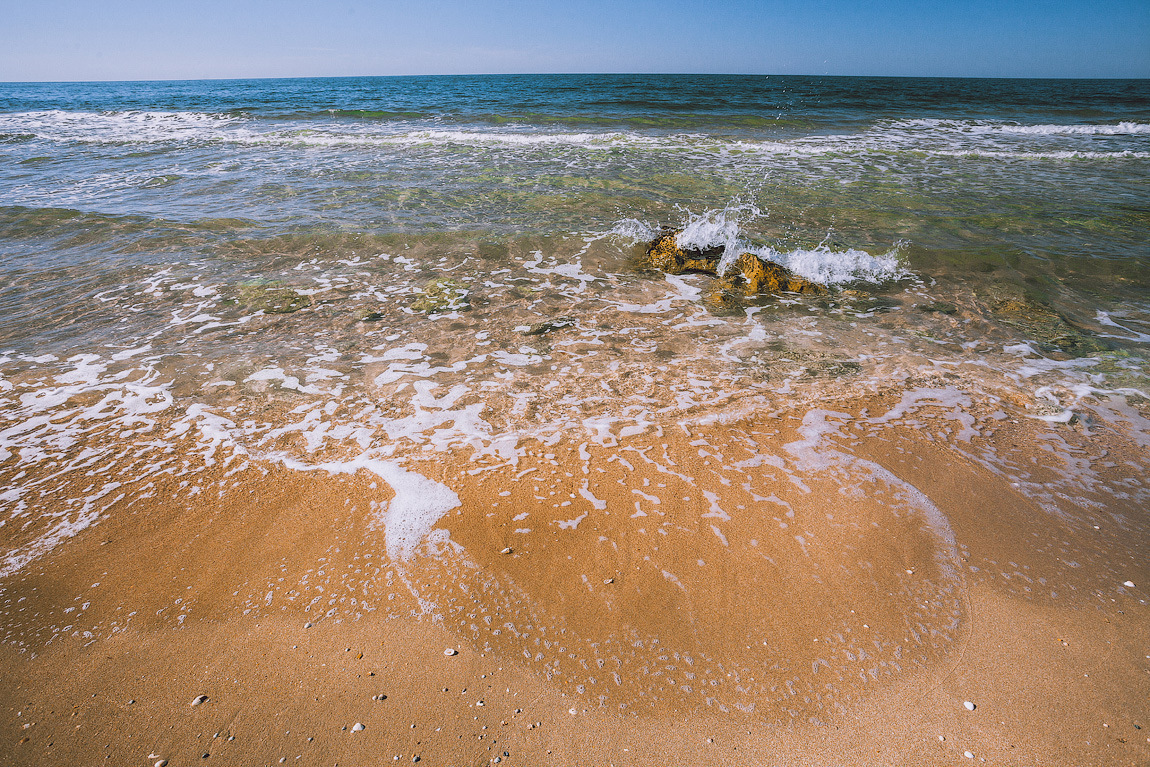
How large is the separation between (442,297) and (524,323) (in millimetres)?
1189

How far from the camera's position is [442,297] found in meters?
5.84

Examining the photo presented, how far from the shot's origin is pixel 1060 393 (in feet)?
13.4

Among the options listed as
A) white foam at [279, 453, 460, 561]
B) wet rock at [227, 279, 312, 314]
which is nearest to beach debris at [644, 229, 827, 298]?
white foam at [279, 453, 460, 561]

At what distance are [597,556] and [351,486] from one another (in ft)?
5.07

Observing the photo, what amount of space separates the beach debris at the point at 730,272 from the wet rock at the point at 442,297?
2409 millimetres

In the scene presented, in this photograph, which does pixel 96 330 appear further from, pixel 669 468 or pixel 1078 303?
pixel 1078 303

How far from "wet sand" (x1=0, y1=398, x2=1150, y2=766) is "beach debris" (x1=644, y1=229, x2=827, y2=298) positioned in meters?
2.94

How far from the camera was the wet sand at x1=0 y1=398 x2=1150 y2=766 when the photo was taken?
1988 mm

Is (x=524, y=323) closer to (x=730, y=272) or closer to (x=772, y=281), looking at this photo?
(x=730, y=272)

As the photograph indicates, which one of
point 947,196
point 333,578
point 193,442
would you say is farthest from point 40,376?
point 947,196

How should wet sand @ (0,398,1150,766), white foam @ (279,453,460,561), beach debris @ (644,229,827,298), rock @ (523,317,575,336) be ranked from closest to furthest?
wet sand @ (0,398,1150,766) < white foam @ (279,453,460,561) < rock @ (523,317,575,336) < beach debris @ (644,229,827,298)

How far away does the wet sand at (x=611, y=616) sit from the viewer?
1988 millimetres

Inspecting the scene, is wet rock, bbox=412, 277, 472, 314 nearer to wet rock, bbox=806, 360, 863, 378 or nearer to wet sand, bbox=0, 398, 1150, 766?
wet sand, bbox=0, 398, 1150, 766

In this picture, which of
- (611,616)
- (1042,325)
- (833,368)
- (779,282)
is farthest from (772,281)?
(611,616)
